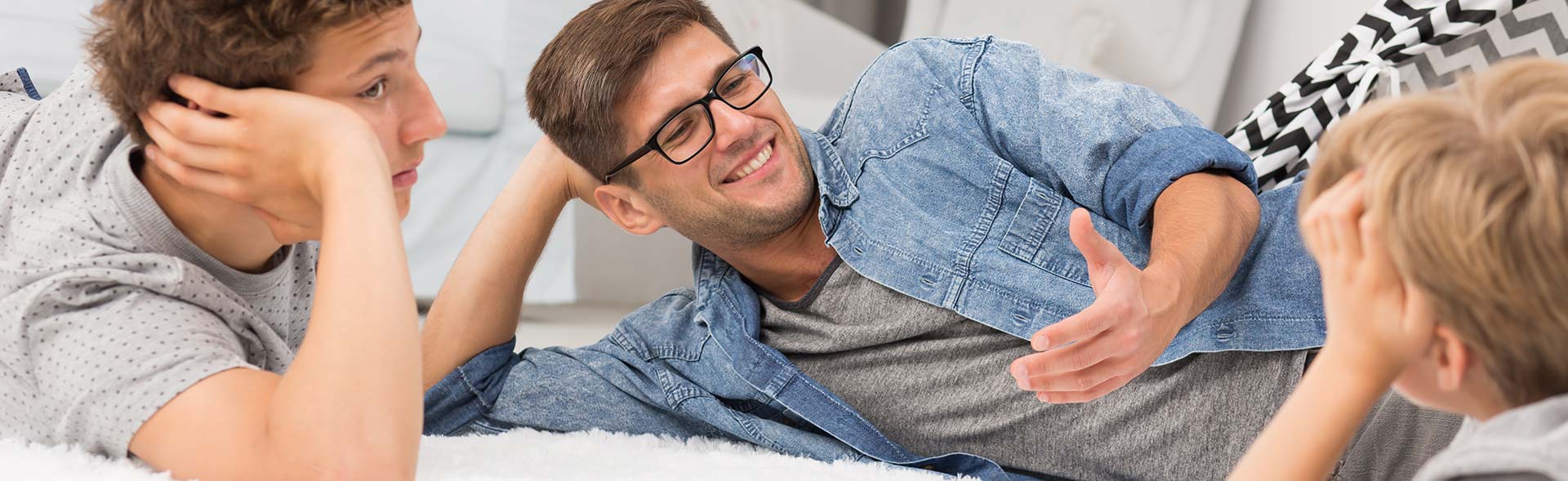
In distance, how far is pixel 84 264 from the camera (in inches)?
32.9

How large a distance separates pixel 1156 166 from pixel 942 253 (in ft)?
0.78

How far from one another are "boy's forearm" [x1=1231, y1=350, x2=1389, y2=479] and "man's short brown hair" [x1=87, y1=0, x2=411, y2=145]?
2.21ft

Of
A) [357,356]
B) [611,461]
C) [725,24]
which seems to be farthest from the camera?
[725,24]

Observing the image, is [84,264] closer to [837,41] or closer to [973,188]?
[973,188]

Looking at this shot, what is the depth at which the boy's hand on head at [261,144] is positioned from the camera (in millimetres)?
820

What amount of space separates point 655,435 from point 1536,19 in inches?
44.9

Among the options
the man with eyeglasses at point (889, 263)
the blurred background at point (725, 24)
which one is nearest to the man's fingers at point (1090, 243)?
the man with eyeglasses at point (889, 263)

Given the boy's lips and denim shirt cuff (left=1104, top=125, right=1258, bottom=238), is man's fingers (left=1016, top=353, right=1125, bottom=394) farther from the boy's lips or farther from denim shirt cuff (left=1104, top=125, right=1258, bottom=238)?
the boy's lips

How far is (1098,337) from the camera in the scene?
0.93 meters

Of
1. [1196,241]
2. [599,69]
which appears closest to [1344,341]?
[1196,241]

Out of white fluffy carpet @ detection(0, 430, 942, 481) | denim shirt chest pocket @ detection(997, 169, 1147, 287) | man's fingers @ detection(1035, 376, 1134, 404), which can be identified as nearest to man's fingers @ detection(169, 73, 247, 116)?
white fluffy carpet @ detection(0, 430, 942, 481)

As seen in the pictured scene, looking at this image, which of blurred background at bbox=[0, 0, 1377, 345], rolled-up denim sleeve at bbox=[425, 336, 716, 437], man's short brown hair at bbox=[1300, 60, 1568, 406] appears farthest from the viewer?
blurred background at bbox=[0, 0, 1377, 345]

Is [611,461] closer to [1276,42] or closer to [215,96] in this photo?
[215,96]

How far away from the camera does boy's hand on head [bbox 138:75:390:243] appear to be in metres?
0.82
